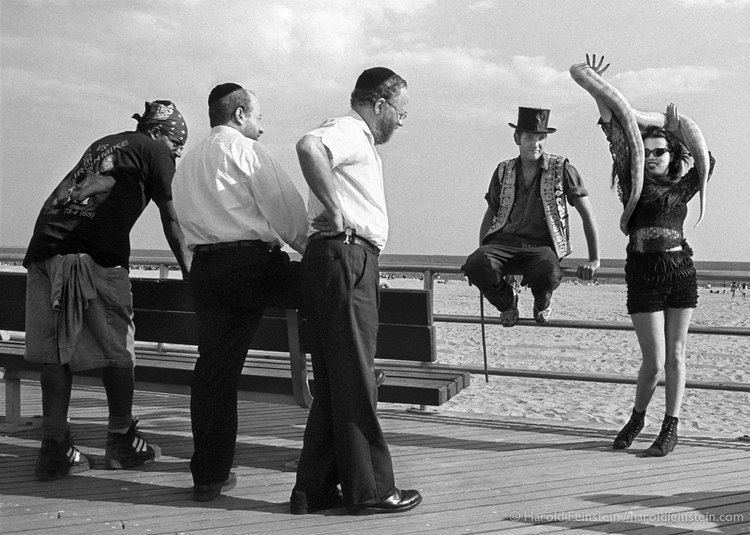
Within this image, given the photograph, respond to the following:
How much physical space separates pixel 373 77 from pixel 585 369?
10.2 m

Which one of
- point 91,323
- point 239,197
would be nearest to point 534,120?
point 239,197

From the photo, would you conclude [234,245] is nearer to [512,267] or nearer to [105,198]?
[105,198]

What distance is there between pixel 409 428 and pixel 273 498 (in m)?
1.58

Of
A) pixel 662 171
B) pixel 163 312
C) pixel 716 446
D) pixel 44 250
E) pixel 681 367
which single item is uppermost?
pixel 662 171

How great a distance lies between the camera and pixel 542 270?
4.81 m

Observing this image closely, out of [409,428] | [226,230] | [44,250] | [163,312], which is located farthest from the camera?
[409,428]

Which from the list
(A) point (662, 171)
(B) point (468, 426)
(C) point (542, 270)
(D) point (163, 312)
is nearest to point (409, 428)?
(B) point (468, 426)

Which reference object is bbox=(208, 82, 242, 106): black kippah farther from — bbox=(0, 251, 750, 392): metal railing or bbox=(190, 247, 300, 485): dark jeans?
bbox=(0, 251, 750, 392): metal railing

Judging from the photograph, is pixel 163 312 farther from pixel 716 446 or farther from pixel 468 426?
pixel 716 446

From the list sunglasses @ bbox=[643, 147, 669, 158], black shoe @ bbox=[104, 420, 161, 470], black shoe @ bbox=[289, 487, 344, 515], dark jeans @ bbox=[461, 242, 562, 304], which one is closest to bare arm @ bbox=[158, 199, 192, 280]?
black shoe @ bbox=[104, 420, 161, 470]

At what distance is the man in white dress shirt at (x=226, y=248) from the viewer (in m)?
3.64

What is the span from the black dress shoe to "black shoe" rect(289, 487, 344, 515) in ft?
0.41

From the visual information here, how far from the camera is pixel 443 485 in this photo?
13.1 feet

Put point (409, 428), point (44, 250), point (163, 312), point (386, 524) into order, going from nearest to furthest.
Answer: point (386, 524) < point (44, 250) < point (163, 312) < point (409, 428)
